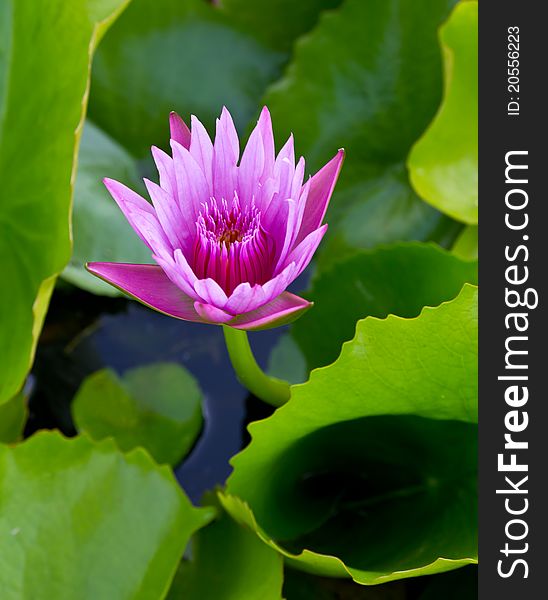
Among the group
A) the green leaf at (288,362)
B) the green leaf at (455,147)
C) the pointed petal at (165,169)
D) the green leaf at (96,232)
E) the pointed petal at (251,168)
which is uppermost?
the green leaf at (455,147)

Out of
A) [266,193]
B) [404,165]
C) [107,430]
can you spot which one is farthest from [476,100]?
[107,430]

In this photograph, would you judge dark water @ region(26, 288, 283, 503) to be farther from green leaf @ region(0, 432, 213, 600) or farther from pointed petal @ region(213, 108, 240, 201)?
pointed petal @ region(213, 108, 240, 201)

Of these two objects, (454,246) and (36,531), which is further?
(454,246)

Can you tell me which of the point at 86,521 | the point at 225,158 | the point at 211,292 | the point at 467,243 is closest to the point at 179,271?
the point at 211,292

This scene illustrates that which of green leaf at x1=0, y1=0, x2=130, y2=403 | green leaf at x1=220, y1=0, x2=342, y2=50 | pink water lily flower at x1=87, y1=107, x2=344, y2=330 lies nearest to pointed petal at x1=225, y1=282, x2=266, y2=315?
pink water lily flower at x1=87, y1=107, x2=344, y2=330

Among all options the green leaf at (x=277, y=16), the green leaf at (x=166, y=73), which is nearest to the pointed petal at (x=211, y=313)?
the green leaf at (x=166, y=73)

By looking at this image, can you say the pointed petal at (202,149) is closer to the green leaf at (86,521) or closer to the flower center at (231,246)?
the flower center at (231,246)

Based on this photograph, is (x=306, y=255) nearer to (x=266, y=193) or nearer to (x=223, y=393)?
(x=266, y=193)
